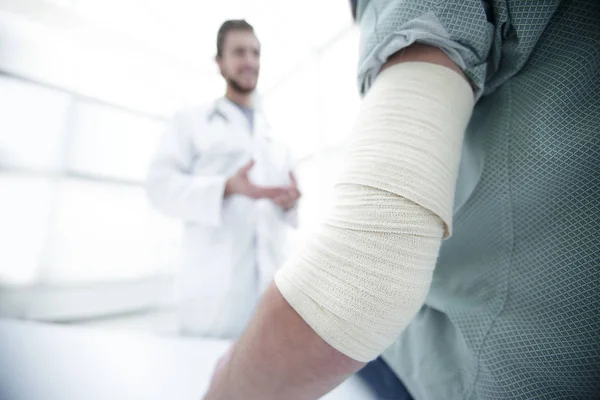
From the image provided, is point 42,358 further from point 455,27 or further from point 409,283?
point 455,27

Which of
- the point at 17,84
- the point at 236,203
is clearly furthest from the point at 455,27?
the point at 17,84

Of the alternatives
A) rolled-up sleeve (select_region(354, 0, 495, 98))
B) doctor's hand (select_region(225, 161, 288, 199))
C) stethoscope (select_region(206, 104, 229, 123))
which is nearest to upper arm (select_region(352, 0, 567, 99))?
rolled-up sleeve (select_region(354, 0, 495, 98))

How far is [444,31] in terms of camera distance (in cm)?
26

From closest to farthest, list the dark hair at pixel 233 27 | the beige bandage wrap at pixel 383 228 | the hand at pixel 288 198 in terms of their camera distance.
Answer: the beige bandage wrap at pixel 383 228 < the dark hair at pixel 233 27 < the hand at pixel 288 198

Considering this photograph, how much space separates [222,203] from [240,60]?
0.59 m

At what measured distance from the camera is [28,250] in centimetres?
135

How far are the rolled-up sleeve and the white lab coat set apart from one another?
81cm

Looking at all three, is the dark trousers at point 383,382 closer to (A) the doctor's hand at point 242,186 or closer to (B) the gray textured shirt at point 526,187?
(B) the gray textured shirt at point 526,187

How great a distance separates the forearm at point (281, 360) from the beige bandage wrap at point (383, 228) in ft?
0.04

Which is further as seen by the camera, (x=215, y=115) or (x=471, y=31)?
(x=215, y=115)

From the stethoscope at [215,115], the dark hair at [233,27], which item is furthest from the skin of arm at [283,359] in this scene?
the stethoscope at [215,115]

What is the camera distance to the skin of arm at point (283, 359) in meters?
0.23

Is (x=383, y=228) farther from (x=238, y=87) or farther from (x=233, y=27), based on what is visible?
(x=238, y=87)

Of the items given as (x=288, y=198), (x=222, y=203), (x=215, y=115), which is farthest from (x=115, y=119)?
(x=288, y=198)
